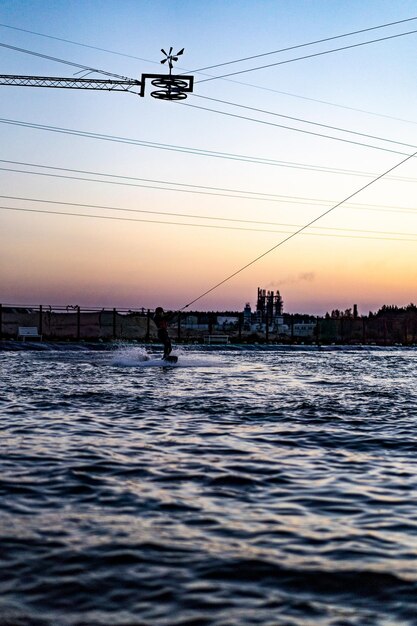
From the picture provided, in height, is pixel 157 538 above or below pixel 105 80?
below

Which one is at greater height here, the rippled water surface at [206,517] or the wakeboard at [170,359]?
the wakeboard at [170,359]

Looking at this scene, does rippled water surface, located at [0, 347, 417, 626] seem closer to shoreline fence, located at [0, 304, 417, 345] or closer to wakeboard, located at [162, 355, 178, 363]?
wakeboard, located at [162, 355, 178, 363]

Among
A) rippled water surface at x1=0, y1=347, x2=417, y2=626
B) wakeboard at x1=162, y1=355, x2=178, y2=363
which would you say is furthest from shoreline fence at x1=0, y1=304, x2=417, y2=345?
rippled water surface at x1=0, y1=347, x2=417, y2=626

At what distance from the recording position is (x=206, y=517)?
708 centimetres

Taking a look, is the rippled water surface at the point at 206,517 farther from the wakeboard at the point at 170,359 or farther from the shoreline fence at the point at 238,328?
the shoreline fence at the point at 238,328

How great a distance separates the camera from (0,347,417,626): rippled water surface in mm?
5020

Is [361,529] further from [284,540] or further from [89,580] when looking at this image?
[89,580]

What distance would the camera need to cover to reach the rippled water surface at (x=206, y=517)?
16.5ft

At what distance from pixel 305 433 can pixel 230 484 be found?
4372mm

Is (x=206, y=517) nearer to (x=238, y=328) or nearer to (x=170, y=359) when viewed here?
(x=170, y=359)

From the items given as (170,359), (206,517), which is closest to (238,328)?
(170,359)

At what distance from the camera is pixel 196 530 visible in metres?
6.65

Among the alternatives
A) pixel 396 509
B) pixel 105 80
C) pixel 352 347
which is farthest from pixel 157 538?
pixel 352 347

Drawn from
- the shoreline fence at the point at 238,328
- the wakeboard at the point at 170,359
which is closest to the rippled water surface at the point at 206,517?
the wakeboard at the point at 170,359
